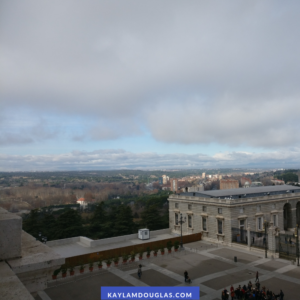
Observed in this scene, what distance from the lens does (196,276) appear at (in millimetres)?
25438

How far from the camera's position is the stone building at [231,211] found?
39.1 m

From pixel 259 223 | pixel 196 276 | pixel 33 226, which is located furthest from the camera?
pixel 33 226

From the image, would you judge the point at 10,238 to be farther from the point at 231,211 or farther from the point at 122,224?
the point at 122,224

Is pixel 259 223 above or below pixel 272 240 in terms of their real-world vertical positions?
below

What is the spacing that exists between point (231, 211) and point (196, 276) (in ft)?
50.0

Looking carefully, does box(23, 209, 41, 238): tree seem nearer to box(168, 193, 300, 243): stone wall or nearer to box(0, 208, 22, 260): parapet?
box(168, 193, 300, 243): stone wall

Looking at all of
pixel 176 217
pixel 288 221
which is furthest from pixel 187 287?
pixel 288 221

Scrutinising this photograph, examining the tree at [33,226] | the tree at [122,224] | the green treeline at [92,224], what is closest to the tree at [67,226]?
the green treeline at [92,224]

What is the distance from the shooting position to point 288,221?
160 ft

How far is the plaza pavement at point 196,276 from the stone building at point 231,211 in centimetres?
687

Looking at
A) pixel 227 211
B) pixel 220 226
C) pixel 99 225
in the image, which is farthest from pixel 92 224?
pixel 227 211

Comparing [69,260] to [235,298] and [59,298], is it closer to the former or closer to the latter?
[59,298]

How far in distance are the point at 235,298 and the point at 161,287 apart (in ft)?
19.5

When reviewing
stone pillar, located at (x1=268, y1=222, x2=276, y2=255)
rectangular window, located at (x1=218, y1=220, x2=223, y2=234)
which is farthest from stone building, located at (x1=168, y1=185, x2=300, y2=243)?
stone pillar, located at (x1=268, y1=222, x2=276, y2=255)
